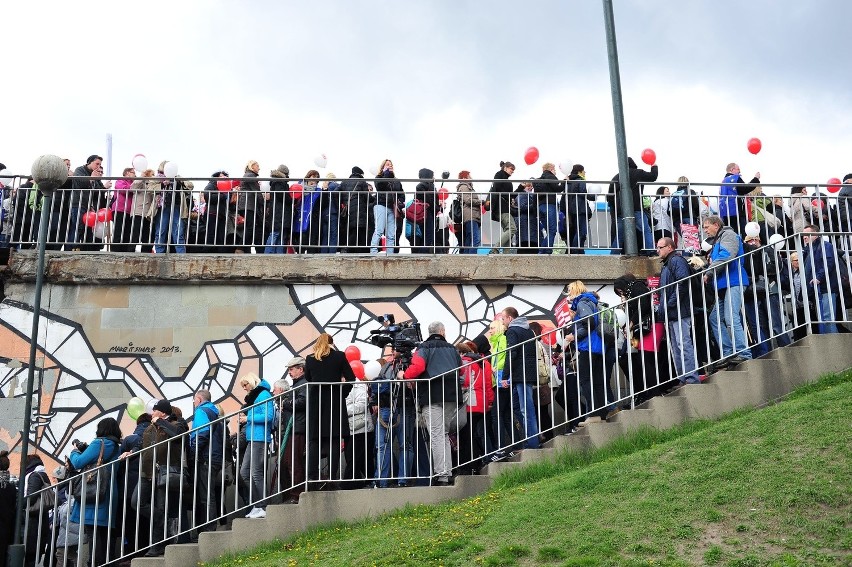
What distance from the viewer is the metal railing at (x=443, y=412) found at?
1147cm

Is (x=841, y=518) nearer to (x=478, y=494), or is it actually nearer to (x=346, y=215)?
(x=478, y=494)

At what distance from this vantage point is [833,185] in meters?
15.1

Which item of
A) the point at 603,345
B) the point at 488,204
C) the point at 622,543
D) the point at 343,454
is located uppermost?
the point at 488,204

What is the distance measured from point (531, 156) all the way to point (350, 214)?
2.95m

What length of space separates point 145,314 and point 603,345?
6507 mm

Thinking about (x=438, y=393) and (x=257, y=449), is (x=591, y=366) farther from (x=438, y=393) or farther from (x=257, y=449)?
(x=257, y=449)

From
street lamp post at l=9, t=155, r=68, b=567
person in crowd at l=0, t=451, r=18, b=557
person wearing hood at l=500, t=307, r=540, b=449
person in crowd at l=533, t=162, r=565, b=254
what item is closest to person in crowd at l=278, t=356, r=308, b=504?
person wearing hood at l=500, t=307, r=540, b=449

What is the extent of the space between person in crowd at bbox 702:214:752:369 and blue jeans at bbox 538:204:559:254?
3621 millimetres

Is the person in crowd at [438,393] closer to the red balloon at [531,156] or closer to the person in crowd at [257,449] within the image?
the person in crowd at [257,449]

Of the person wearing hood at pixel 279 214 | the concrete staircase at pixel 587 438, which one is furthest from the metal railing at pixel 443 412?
the person wearing hood at pixel 279 214

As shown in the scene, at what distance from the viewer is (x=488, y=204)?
15.5 m

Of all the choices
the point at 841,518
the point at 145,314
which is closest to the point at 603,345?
the point at 841,518

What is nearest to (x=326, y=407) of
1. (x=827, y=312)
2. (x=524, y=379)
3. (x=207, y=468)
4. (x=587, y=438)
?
(x=207, y=468)

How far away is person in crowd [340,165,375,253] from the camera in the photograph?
15.4m
